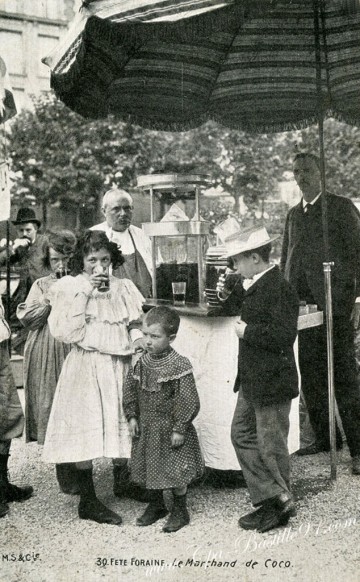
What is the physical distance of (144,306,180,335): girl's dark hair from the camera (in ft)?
11.3

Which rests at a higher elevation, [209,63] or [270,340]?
[209,63]

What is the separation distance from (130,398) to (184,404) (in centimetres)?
31

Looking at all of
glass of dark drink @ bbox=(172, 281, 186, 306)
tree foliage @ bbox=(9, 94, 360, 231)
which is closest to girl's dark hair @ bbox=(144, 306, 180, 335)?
glass of dark drink @ bbox=(172, 281, 186, 306)

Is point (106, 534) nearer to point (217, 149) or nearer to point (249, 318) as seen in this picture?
point (249, 318)

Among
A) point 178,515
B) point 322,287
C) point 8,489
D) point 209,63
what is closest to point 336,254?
point 322,287

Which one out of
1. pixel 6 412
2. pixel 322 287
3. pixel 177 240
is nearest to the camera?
pixel 6 412

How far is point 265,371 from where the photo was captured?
11.0 feet

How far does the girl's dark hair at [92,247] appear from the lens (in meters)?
3.54

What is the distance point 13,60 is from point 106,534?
13.4 metres

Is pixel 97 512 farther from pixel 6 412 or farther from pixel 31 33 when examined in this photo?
pixel 31 33

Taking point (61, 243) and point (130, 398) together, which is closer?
point (130, 398)

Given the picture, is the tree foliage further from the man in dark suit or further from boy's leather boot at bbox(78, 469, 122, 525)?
boy's leather boot at bbox(78, 469, 122, 525)

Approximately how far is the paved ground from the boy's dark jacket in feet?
2.36

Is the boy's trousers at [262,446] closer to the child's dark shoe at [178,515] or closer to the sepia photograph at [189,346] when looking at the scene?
the sepia photograph at [189,346]
